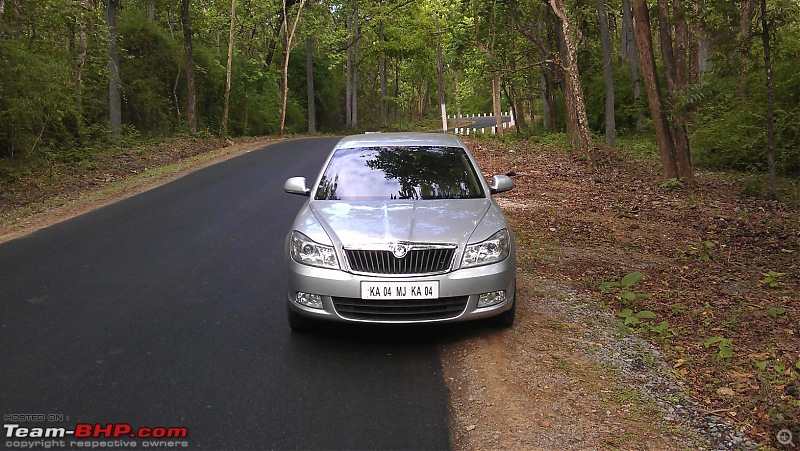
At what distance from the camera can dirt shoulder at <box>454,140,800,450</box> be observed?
407 centimetres

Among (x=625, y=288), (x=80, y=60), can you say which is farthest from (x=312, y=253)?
(x=80, y=60)

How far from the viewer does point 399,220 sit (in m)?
5.34

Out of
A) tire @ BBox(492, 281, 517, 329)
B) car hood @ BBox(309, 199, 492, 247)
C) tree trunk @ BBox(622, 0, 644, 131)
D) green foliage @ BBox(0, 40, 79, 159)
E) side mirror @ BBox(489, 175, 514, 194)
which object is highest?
tree trunk @ BBox(622, 0, 644, 131)

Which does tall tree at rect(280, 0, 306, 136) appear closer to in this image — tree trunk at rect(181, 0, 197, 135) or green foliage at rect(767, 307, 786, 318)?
tree trunk at rect(181, 0, 197, 135)

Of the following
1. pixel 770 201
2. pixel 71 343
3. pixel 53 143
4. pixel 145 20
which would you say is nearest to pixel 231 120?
pixel 145 20

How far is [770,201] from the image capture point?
43.4 feet

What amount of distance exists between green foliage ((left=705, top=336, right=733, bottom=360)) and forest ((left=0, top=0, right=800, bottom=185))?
357 inches

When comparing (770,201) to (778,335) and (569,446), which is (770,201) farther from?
(569,446)

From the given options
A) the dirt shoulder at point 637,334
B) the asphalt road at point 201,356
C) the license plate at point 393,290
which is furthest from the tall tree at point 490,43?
the license plate at point 393,290

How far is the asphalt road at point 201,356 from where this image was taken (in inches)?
161

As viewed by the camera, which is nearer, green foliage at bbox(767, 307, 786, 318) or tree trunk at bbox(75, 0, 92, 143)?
green foliage at bbox(767, 307, 786, 318)

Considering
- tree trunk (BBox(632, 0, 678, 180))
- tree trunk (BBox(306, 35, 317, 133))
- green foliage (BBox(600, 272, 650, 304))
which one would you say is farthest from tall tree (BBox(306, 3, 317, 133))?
green foliage (BBox(600, 272, 650, 304))

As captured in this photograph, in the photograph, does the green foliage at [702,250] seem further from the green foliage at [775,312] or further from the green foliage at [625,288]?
the green foliage at [775,312]

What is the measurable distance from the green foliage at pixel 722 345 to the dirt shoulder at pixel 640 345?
0.05ft
